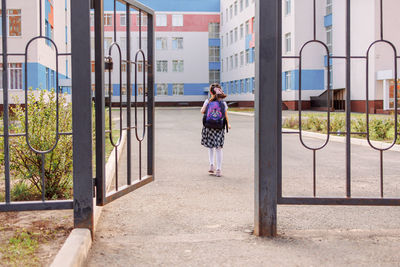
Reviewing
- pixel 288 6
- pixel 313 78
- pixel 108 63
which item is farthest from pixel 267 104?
pixel 288 6

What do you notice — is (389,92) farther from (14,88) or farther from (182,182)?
(182,182)

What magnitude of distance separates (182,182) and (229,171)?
1.42 metres

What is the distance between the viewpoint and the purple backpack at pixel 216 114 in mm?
8531

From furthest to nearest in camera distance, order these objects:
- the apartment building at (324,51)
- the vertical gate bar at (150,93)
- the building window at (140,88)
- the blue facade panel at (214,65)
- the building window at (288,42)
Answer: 1. the blue facade panel at (214,65)
2. the building window at (288,42)
3. the apartment building at (324,51)
4. the building window at (140,88)
5. the vertical gate bar at (150,93)

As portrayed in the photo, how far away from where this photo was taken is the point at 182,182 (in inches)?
307

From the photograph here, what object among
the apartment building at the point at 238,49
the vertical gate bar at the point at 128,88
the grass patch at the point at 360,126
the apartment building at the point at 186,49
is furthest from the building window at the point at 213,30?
the vertical gate bar at the point at 128,88

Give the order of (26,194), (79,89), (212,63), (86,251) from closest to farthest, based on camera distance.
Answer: (86,251) < (79,89) < (26,194) < (212,63)

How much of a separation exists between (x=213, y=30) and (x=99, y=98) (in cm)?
6321

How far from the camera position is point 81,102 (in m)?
4.20

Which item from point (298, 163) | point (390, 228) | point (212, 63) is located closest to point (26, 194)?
point (390, 228)

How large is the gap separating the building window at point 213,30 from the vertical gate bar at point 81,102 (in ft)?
207

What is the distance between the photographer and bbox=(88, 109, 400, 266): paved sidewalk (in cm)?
390

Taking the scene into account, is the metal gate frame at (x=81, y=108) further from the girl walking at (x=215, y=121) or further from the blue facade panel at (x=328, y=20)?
the blue facade panel at (x=328, y=20)

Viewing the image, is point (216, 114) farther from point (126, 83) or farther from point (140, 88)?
point (126, 83)
